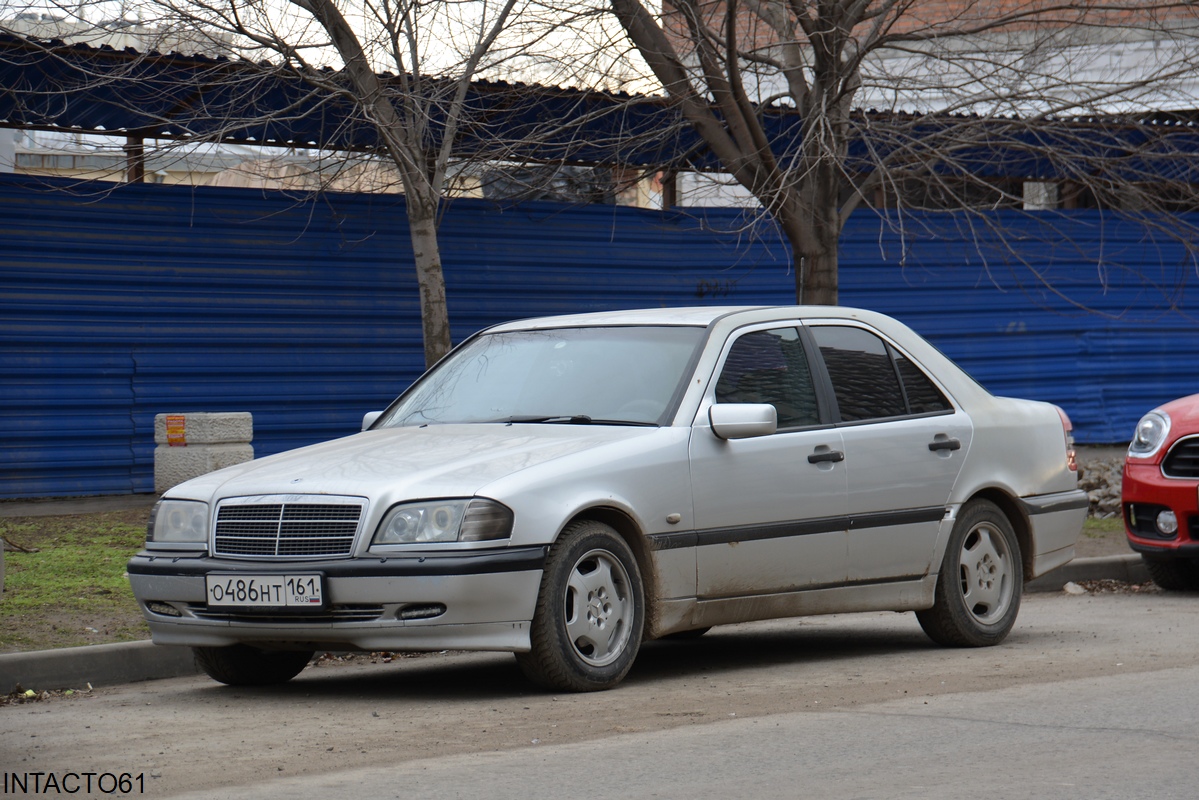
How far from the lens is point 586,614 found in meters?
6.22

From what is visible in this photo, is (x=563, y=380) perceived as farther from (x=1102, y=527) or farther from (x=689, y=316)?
(x=1102, y=527)

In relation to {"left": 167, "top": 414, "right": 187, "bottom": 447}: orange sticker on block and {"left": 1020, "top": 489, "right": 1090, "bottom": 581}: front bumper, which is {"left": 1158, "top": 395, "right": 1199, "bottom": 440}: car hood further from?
{"left": 167, "top": 414, "right": 187, "bottom": 447}: orange sticker on block

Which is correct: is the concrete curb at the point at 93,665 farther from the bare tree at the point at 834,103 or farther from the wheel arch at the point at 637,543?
the bare tree at the point at 834,103

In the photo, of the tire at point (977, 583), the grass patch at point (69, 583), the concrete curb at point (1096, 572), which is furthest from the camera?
the concrete curb at point (1096, 572)

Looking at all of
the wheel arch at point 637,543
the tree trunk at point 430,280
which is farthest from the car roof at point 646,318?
the tree trunk at point 430,280

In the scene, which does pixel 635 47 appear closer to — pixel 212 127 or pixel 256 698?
pixel 212 127

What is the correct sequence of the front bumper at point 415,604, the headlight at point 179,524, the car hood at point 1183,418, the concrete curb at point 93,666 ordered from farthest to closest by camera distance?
the car hood at point 1183,418, the concrete curb at point 93,666, the headlight at point 179,524, the front bumper at point 415,604

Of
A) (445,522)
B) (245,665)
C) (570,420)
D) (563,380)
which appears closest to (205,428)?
(245,665)

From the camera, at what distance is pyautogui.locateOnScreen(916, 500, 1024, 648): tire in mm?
7621

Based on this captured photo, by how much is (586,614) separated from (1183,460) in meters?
5.13

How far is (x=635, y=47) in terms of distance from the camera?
12.4 meters

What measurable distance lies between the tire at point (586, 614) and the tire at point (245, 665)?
117 cm

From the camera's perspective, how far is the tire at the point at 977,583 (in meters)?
7.62

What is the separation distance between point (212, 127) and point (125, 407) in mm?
2583
